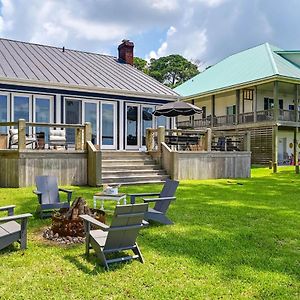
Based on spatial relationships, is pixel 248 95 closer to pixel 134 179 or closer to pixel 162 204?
pixel 134 179

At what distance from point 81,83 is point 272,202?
10.4m

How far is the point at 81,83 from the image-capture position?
16844 mm

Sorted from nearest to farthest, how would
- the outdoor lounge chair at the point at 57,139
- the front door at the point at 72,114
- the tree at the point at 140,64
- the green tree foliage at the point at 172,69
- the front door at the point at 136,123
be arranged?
1. the outdoor lounge chair at the point at 57,139
2. the front door at the point at 72,114
3. the front door at the point at 136,123
4. the tree at the point at 140,64
5. the green tree foliage at the point at 172,69

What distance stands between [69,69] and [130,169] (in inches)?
292

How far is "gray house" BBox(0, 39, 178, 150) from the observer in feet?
51.6

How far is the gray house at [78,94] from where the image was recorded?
15719mm

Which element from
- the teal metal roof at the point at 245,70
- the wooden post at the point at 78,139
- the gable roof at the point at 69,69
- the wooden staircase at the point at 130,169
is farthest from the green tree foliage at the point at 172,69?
the wooden post at the point at 78,139

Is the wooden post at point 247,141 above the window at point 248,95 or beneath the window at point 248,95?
beneath

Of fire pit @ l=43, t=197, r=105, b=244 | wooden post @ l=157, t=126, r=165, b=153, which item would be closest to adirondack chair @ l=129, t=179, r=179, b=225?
fire pit @ l=43, t=197, r=105, b=244

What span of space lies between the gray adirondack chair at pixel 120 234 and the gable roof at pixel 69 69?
12.0m

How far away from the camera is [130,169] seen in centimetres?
1365

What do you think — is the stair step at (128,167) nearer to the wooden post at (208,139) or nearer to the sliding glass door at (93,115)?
the wooden post at (208,139)

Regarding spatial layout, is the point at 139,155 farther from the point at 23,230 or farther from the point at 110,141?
the point at 23,230

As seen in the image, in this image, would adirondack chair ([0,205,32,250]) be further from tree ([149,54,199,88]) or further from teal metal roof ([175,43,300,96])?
tree ([149,54,199,88])
